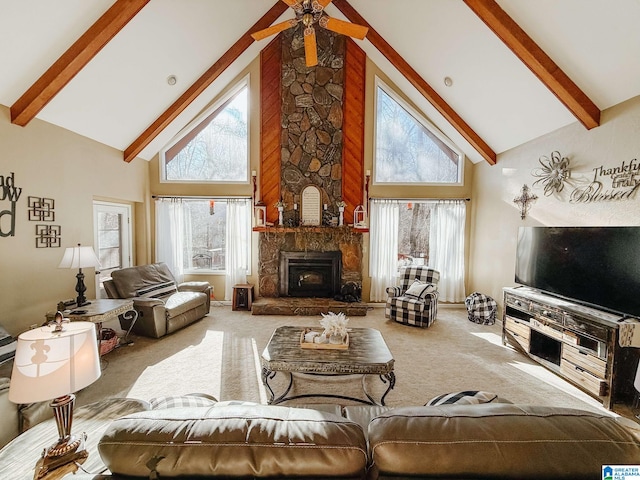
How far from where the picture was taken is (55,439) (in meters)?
1.48

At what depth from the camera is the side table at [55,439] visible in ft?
4.01

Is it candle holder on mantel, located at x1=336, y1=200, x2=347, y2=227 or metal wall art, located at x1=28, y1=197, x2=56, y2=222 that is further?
candle holder on mantel, located at x1=336, y1=200, x2=347, y2=227

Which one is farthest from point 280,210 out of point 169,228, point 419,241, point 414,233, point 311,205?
point 419,241

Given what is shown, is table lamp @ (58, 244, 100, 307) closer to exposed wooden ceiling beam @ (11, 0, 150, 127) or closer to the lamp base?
exposed wooden ceiling beam @ (11, 0, 150, 127)

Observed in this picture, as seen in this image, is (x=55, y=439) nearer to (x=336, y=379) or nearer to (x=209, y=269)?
(x=336, y=379)

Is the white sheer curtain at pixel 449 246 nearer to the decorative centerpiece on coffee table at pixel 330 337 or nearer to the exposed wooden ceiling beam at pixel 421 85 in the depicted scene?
the exposed wooden ceiling beam at pixel 421 85

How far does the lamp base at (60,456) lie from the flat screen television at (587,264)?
3.92 metres

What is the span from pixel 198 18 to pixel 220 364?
4.38m

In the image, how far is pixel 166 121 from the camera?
5.06 m

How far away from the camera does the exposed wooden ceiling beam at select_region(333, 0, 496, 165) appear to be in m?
4.80

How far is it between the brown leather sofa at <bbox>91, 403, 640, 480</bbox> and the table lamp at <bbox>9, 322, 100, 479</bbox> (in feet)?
0.81

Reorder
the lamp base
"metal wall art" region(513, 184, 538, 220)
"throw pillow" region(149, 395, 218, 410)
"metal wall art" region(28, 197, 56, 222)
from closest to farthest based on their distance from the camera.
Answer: the lamp base
"throw pillow" region(149, 395, 218, 410)
"metal wall art" region(28, 197, 56, 222)
"metal wall art" region(513, 184, 538, 220)

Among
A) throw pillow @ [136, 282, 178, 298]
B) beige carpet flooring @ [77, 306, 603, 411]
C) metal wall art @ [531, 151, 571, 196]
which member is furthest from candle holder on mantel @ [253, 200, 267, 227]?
metal wall art @ [531, 151, 571, 196]

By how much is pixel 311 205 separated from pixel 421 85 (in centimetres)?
274
